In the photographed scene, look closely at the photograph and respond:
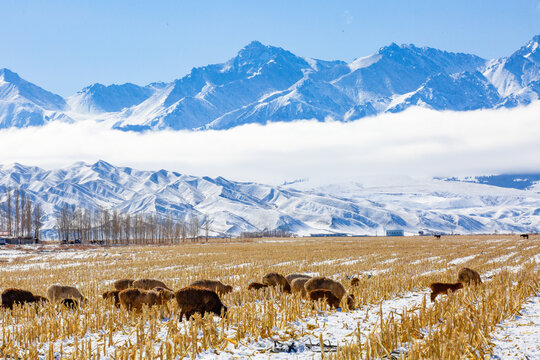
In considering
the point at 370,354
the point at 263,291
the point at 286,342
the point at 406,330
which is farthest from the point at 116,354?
the point at 263,291

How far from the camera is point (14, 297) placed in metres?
14.6

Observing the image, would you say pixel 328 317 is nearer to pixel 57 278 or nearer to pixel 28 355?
pixel 28 355

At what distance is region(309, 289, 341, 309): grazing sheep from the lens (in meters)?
13.9

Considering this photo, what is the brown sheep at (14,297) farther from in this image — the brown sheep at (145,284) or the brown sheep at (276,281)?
the brown sheep at (276,281)

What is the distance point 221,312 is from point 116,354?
13.0 feet

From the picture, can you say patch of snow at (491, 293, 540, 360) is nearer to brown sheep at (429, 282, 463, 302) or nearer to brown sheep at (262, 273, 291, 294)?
brown sheep at (429, 282, 463, 302)

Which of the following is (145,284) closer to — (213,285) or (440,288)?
(213,285)

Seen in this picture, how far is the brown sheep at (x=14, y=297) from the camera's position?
570 inches

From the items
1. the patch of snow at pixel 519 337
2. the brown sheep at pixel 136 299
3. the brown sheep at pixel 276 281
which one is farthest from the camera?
the brown sheep at pixel 276 281

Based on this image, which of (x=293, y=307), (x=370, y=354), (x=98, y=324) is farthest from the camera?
(x=293, y=307)

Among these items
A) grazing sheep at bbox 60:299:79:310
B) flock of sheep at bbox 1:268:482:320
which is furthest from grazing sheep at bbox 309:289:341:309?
grazing sheep at bbox 60:299:79:310

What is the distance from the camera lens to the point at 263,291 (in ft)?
54.9

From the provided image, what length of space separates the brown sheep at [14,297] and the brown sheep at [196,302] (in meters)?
5.89

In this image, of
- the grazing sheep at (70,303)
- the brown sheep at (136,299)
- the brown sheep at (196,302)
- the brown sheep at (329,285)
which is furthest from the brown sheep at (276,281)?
the grazing sheep at (70,303)
